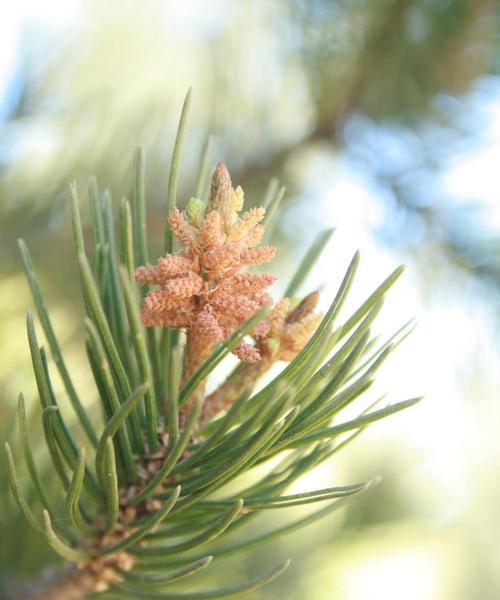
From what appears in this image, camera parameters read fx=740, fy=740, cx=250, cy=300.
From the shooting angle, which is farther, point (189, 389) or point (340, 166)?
point (340, 166)

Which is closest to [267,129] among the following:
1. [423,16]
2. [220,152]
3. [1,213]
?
[220,152]

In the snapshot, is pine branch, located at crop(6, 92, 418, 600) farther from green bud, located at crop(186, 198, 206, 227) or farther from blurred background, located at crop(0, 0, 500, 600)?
blurred background, located at crop(0, 0, 500, 600)

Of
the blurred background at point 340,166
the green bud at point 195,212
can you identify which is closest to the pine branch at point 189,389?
the green bud at point 195,212

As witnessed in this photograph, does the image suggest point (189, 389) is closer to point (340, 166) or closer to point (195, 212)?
point (195, 212)

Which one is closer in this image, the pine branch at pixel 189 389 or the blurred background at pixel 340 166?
the pine branch at pixel 189 389

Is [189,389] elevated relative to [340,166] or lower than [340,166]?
lower

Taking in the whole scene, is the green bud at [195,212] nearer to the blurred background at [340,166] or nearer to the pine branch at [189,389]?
the pine branch at [189,389]

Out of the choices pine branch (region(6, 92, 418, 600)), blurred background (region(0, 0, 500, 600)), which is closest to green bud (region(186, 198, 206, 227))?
pine branch (region(6, 92, 418, 600))

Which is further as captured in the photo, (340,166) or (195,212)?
(340,166)

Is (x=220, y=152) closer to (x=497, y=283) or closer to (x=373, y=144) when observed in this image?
(x=373, y=144)

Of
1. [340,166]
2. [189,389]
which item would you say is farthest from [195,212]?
[340,166]
